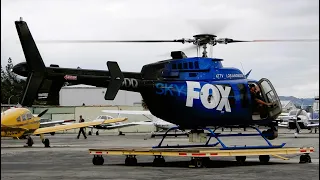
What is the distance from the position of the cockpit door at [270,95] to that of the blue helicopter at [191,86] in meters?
0.04

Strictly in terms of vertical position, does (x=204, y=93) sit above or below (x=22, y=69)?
below

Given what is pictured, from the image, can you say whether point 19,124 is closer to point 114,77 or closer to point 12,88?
point 114,77

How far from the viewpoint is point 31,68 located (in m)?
16.2

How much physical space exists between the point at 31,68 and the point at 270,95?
748 centimetres

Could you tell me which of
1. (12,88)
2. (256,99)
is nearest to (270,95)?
(256,99)

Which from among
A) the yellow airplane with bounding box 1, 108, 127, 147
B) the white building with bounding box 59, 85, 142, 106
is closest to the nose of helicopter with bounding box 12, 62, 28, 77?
the yellow airplane with bounding box 1, 108, 127, 147

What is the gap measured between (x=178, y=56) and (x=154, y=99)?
1.52m

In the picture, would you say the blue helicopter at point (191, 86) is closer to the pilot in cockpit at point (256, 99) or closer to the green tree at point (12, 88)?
the pilot in cockpit at point (256, 99)

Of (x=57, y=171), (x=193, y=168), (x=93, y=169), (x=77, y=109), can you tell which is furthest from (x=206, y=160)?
(x=77, y=109)

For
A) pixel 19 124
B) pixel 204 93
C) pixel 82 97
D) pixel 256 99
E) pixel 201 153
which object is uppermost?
pixel 82 97

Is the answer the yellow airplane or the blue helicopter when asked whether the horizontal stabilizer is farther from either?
the yellow airplane

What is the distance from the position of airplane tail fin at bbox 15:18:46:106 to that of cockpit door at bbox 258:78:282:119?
6.79m

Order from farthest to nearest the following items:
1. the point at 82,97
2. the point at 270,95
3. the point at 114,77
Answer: the point at 82,97
the point at 270,95
the point at 114,77

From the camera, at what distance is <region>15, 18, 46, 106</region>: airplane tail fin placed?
15953mm
